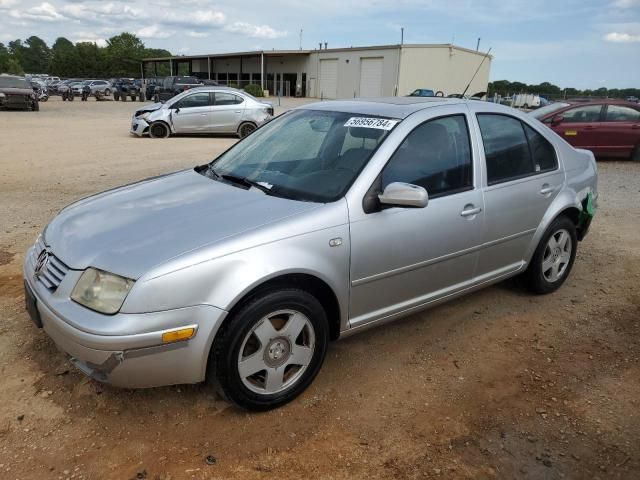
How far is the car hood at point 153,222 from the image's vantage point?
2.53 metres

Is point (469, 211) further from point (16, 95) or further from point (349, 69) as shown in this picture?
point (349, 69)

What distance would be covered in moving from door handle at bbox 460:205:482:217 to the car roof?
28.7 inches

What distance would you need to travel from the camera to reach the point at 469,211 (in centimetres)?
348

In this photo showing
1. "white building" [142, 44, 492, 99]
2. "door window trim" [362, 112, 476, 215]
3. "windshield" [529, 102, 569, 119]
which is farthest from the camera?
"white building" [142, 44, 492, 99]

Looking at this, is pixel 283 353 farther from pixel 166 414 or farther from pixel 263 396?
pixel 166 414

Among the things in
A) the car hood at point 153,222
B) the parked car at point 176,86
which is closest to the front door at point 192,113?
the car hood at point 153,222

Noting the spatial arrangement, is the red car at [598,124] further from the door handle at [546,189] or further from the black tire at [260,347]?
the black tire at [260,347]

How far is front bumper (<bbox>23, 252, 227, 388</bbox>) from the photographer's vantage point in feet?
7.75

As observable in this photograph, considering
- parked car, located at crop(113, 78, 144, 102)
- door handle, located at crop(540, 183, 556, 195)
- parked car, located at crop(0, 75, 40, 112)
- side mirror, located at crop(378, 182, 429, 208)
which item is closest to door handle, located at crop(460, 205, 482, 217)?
side mirror, located at crop(378, 182, 429, 208)

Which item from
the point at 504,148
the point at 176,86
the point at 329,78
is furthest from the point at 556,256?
the point at 329,78

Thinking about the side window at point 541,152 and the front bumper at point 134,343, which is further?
the side window at point 541,152

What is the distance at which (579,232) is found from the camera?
185 inches

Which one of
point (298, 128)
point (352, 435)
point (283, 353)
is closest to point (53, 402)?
point (283, 353)

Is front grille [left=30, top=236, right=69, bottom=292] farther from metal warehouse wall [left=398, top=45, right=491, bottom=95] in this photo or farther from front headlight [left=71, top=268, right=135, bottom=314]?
metal warehouse wall [left=398, top=45, right=491, bottom=95]
